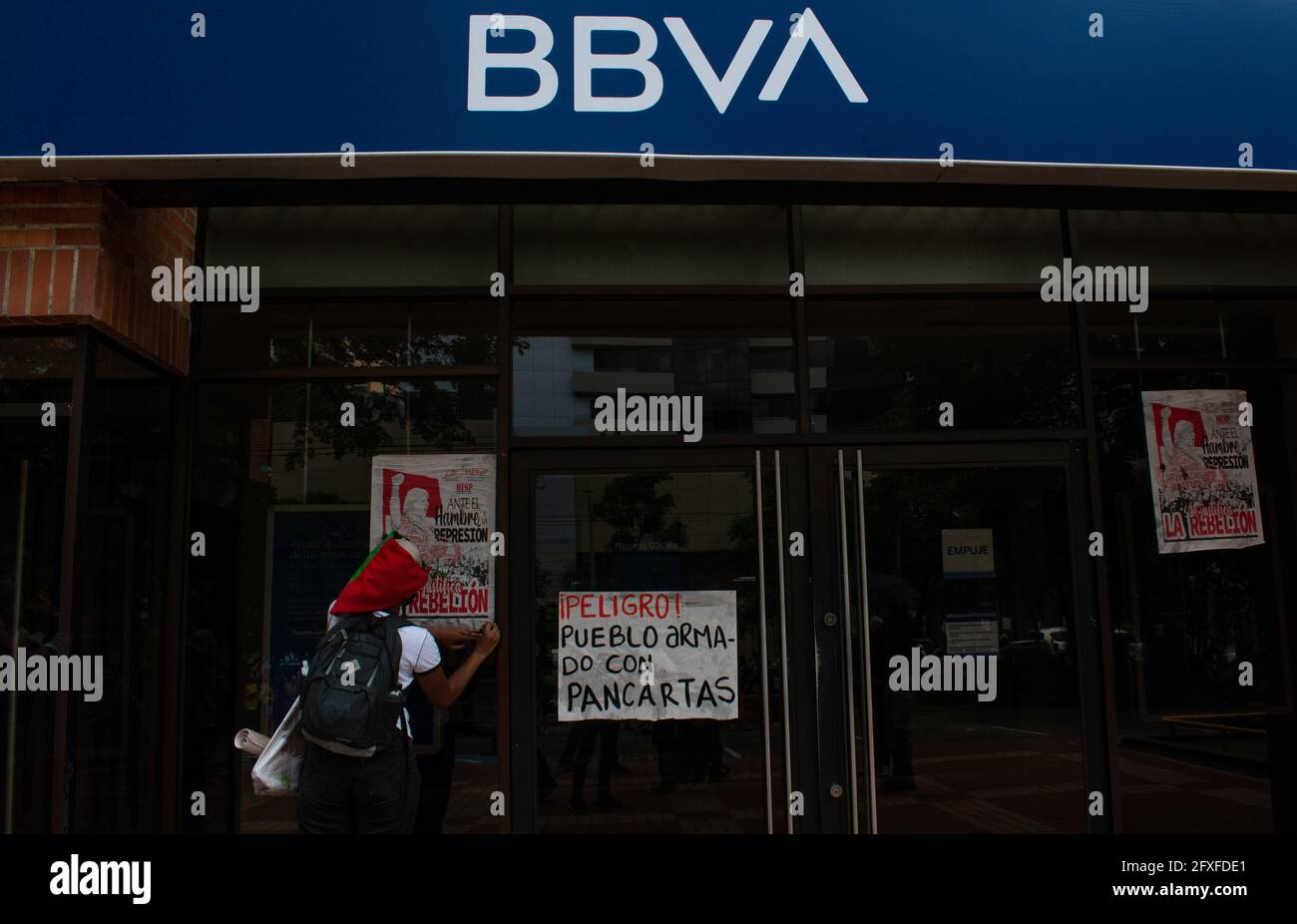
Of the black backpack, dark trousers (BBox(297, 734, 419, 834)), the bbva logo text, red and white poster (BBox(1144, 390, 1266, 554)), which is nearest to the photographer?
the black backpack

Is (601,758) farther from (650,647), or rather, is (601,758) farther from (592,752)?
(650,647)

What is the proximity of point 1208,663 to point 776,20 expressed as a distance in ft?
13.1

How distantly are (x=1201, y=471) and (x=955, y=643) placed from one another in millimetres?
1751

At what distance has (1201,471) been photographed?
5625mm

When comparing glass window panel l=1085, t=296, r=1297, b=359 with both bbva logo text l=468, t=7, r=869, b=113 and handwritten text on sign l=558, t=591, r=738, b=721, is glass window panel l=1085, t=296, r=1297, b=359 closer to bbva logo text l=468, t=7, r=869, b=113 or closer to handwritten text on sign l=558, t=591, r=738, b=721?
bbva logo text l=468, t=7, r=869, b=113

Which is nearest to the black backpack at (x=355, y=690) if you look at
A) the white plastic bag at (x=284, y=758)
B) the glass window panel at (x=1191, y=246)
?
the white plastic bag at (x=284, y=758)

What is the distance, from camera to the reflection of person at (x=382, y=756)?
4.28m

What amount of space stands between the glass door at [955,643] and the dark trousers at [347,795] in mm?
2107

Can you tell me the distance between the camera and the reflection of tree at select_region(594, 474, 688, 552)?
5180mm

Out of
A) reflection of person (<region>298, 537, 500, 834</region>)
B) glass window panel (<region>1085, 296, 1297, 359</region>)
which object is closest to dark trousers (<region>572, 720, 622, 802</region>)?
reflection of person (<region>298, 537, 500, 834</region>)

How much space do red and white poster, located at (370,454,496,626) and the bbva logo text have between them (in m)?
1.81

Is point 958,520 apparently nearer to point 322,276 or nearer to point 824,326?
point 824,326

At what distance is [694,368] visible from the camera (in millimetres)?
5328

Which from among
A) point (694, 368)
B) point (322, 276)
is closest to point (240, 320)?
point (322, 276)
